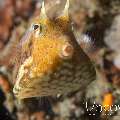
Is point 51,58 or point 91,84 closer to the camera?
point 51,58

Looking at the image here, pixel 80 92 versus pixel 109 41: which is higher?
pixel 109 41

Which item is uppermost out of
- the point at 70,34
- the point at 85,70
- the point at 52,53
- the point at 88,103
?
the point at 70,34

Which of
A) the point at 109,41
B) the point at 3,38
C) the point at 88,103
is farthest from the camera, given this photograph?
the point at 3,38

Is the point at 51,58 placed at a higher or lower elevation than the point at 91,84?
higher

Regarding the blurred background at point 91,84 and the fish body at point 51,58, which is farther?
the blurred background at point 91,84

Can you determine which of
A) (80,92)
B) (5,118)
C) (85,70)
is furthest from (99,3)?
(5,118)

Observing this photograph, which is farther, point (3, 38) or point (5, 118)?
point (3, 38)

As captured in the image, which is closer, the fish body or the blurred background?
the fish body

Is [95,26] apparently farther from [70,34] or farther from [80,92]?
[70,34]
